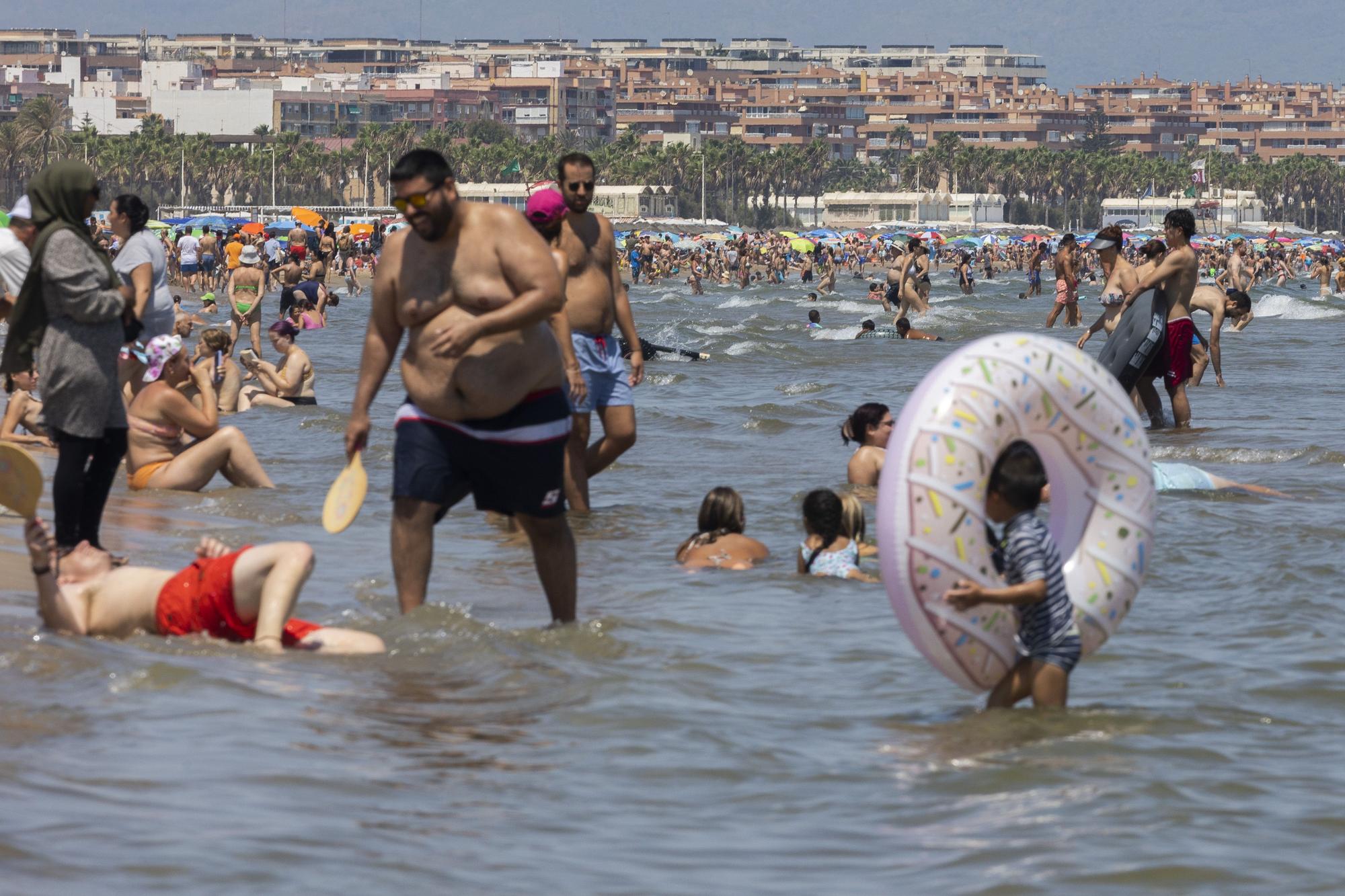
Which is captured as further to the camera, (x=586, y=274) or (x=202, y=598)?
(x=586, y=274)

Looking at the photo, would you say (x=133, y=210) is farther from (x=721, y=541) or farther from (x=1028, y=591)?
(x=1028, y=591)

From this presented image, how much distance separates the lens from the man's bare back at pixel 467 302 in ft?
18.0

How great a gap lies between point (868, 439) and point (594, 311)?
1684 millimetres

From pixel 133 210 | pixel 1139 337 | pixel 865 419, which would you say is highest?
pixel 133 210

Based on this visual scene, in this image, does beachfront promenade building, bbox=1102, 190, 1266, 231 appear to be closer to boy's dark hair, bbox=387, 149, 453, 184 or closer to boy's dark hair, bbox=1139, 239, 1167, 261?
boy's dark hair, bbox=1139, 239, 1167, 261

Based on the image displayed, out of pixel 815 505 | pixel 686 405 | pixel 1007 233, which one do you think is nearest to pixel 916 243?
pixel 686 405

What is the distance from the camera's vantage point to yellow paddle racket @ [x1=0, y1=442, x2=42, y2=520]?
5984mm

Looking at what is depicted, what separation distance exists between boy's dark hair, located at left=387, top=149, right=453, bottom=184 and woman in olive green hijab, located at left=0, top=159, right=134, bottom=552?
4.00 feet

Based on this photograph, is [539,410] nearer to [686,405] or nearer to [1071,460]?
[1071,460]

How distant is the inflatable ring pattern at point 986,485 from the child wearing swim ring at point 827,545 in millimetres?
2253

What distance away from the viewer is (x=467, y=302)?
5.49 meters

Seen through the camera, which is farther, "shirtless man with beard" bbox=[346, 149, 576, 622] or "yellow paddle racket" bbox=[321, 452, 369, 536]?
"yellow paddle racket" bbox=[321, 452, 369, 536]

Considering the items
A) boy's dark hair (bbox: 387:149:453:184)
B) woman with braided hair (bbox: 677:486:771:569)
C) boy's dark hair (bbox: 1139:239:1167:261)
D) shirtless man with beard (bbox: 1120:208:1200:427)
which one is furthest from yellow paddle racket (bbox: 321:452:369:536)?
boy's dark hair (bbox: 1139:239:1167:261)

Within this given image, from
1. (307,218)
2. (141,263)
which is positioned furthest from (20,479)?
(307,218)
